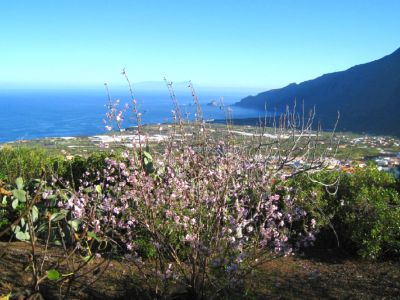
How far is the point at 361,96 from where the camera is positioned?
349 feet

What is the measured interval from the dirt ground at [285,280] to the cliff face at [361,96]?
65.2m

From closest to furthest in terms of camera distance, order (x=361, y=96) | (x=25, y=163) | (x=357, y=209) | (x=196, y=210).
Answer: (x=196, y=210) < (x=357, y=209) < (x=25, y=163) < (x=361, y=96)

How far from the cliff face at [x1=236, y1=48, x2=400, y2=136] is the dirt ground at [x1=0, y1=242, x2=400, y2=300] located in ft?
Answer: 214

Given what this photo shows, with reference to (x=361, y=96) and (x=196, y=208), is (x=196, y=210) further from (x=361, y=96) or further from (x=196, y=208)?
(x=361, y=96)

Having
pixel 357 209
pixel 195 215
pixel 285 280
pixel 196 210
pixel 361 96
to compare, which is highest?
pixel 361 96

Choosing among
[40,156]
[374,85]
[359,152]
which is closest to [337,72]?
[374,85]

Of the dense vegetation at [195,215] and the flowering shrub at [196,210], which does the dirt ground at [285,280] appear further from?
the flowering shrub at [196,210]

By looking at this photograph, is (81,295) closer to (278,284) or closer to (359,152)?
(278,284)

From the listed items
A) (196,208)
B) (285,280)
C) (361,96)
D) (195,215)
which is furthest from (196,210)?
(361,96)

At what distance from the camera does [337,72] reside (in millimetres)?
134125

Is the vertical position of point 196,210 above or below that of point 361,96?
below

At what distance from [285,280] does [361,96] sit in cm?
11014

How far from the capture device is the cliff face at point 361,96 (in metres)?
81.9

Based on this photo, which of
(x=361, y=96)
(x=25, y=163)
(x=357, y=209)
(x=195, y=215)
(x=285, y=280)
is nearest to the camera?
(x=195, y=215)
